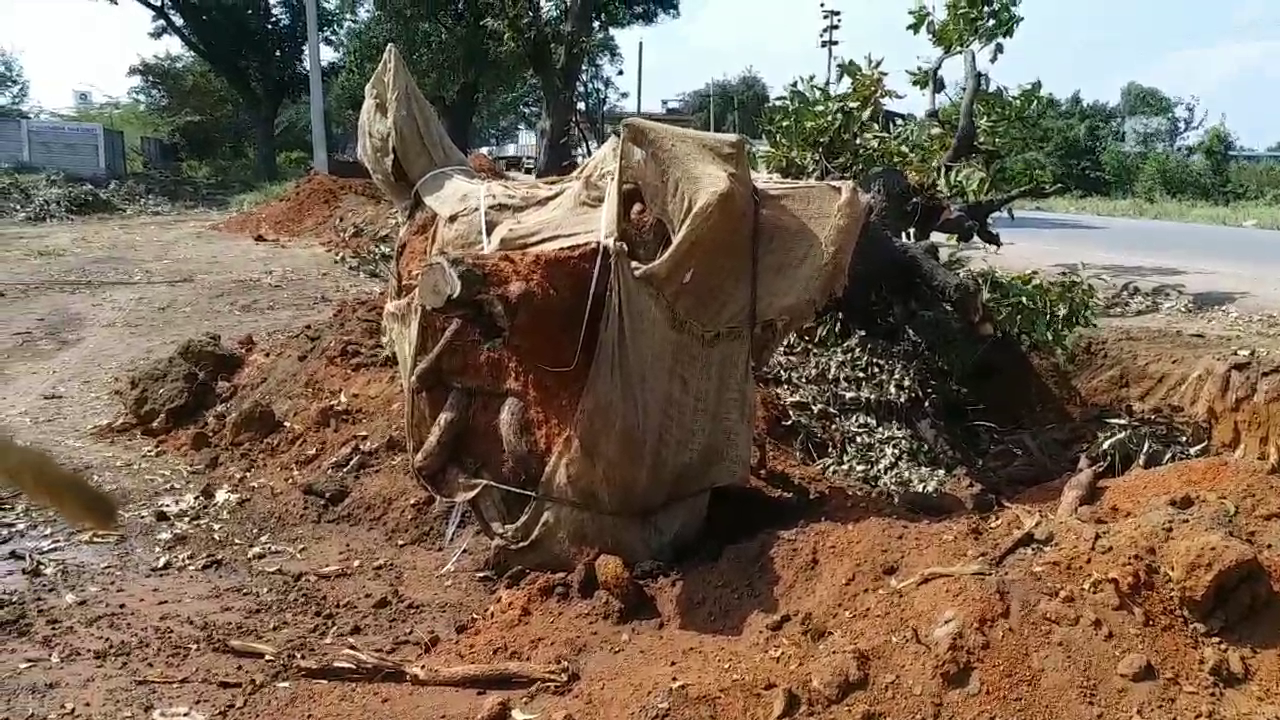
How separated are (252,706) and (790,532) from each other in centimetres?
192

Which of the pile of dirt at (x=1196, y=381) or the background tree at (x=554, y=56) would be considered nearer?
the pile of dirt at (x=1196, y=381)

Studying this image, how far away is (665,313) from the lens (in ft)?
14.0

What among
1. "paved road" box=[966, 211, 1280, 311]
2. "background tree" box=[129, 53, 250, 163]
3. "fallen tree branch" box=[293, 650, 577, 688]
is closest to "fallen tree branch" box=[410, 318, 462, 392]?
"fallen tree branch" box=[293, 650, 577, 688]

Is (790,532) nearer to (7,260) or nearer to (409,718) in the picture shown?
(409,718)

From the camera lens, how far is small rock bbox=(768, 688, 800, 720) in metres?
3.24

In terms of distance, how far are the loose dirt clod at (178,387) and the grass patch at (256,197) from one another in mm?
15523

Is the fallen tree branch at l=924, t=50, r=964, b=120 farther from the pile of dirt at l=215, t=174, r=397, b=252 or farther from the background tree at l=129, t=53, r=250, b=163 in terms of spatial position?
the background tree at l=129, t=53, r=250, b=163

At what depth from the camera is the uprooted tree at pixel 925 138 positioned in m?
6.82

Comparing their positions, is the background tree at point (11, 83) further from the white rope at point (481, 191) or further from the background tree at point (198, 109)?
the white rope at point (481, 191)

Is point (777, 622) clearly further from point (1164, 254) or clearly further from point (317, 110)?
point (317, 110)

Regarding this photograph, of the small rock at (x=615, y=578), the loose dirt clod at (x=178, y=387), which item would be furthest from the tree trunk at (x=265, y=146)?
the small rock at (x=615, y=578)

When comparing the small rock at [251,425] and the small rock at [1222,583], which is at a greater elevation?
the small rock at [1222,583]

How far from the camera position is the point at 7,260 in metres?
14.3

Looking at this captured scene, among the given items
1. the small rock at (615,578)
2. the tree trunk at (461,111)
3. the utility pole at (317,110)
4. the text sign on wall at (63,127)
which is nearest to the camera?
the small rock at (615,578)
